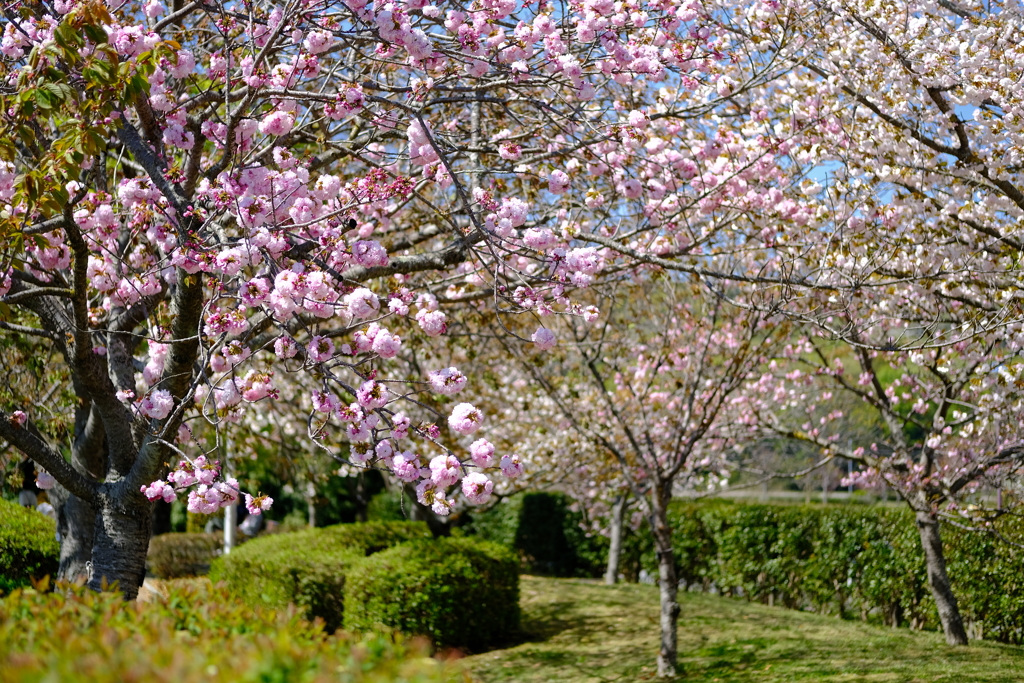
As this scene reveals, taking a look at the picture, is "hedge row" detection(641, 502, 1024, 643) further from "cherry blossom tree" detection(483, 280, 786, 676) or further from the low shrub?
the low shrub

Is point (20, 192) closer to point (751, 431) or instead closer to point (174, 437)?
point (174, 437)

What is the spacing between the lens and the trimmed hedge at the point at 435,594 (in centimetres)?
824

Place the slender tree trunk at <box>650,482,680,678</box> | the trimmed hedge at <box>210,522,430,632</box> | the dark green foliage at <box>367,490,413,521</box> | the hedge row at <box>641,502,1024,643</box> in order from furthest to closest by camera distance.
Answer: the dark green foliage at <box>367,490,413,521</box>, the hedge row at <box>641,502,1024,643</box>, the trimmed hedge at <box>210,522,430,632</box>, the slender tree trunk at <box>650,482,680,678</box>

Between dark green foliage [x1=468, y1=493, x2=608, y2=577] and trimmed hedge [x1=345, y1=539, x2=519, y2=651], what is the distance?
6.19 meters

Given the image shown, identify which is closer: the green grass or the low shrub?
the low shrub

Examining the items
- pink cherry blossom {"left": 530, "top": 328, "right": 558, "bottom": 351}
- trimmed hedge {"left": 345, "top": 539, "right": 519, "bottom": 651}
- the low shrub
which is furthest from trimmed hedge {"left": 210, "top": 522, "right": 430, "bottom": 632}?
the low shrub

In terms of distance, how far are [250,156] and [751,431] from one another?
698 centimetres

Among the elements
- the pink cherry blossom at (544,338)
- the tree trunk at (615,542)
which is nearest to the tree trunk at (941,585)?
the tree trunk at (615,542)

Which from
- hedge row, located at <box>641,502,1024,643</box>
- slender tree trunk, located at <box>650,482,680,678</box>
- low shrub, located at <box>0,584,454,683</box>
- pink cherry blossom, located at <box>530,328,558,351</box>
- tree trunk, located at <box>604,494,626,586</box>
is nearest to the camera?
low shrub, located at <box>0,584,454,683</box>

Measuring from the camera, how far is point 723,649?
8.35 m

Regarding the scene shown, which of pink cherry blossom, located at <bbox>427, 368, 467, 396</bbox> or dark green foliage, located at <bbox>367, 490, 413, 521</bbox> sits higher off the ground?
pink cherry blossom, located at <bbox>427, 368, 467, 396</bbox>

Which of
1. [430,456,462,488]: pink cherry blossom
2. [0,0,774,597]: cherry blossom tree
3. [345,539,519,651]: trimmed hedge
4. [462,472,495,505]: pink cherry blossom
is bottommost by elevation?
[345,539,519,651]: trimmed hedge

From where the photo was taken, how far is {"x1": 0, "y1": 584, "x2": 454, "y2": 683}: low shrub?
6.06ft

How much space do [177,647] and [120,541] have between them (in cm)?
327
